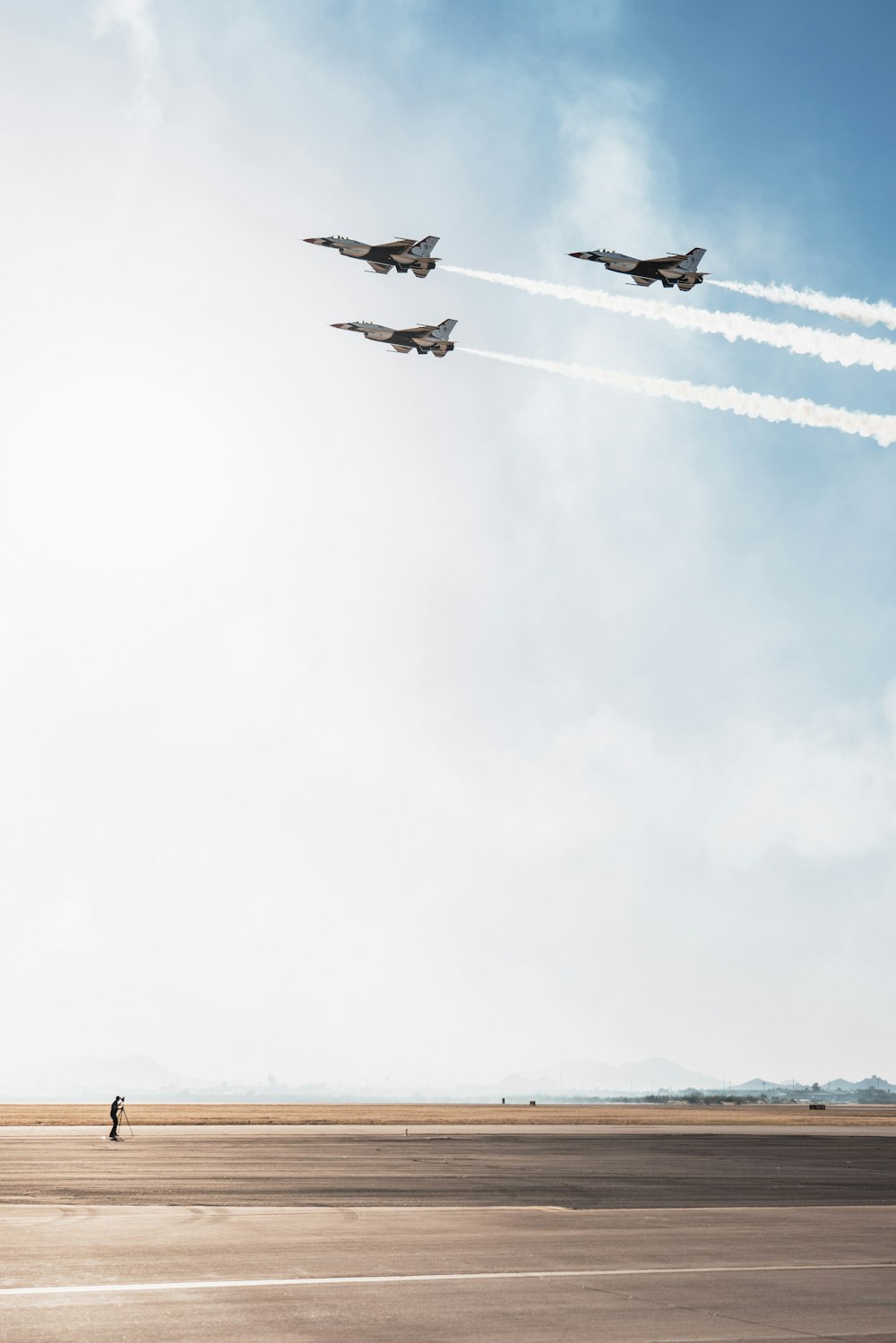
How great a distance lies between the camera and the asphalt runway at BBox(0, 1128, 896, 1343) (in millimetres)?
12336

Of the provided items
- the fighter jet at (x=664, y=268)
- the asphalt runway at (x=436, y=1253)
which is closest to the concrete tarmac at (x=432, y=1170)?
the asphalt runway at (x=436, y=1253)

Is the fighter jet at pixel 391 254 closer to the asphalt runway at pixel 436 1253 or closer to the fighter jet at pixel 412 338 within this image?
the fighter jet at pixel 412 338

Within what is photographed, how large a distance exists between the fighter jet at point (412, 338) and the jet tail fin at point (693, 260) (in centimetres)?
1444

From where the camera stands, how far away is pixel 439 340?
225ft

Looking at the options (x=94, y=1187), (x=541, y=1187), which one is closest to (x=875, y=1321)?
(x=541, y=1187)

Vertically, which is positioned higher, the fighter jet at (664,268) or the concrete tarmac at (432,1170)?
the fighter jet at (664,268)

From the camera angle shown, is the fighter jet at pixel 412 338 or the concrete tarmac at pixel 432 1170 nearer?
the concrete tarmac at pixel 432 1170

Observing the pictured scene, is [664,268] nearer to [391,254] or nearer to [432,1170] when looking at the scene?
[391,254]

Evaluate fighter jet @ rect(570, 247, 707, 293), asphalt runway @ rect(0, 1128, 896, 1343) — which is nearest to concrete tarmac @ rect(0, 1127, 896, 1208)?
asphalt runway @ rect(0, 1128, 896, 1343)

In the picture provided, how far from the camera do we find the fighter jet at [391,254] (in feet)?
218

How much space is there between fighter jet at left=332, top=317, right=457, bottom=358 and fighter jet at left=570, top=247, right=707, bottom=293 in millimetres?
10781

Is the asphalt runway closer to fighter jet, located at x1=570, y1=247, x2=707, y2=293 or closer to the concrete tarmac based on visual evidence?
the concrete tarmac

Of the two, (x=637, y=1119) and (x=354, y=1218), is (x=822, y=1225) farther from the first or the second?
(x=637, y=1119)

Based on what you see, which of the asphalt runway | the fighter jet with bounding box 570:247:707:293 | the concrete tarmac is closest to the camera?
the asphalt runway
